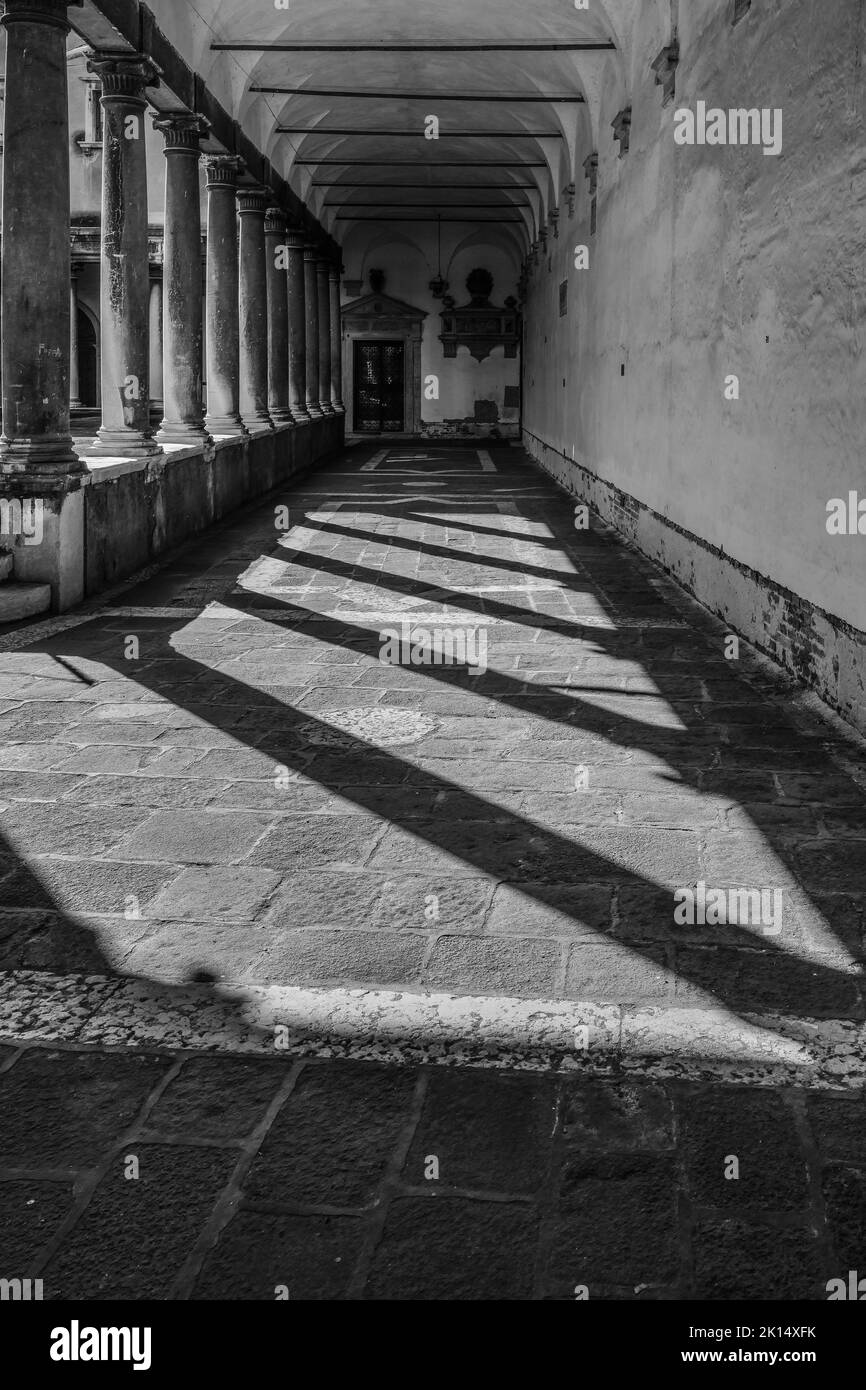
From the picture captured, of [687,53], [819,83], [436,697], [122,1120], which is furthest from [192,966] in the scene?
[687,53]

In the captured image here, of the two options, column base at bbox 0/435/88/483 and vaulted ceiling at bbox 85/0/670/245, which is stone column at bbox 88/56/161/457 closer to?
vaulted ceiling at bbox 85/0/670/245

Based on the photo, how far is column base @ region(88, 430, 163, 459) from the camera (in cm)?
1013

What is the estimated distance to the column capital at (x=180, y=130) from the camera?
12203 millimetres

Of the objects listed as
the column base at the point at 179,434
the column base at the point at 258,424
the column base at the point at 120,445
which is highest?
the column base at the point at 258,424

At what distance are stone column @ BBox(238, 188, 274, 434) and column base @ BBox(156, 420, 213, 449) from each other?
13.1 feet

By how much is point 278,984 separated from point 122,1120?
2.22 ft

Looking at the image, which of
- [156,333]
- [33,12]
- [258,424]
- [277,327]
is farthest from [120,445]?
[156,333]

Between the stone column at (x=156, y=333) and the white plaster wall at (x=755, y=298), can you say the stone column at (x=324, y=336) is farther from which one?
the white plaster wall at (x=755, y=298)

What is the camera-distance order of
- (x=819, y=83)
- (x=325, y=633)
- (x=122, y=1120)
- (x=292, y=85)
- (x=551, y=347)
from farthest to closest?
1. (x=551, y=347)
2. (x=292, y=85)
3. (x=325, y=633)
4. (x=819, y=83)
5. (x=122, y=1120)

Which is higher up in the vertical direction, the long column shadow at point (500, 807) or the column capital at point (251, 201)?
the column capital at point (251, 201)

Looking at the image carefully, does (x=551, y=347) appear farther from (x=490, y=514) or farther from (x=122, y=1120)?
(x=122, y=1120)

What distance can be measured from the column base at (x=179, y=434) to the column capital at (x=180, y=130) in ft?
8.46

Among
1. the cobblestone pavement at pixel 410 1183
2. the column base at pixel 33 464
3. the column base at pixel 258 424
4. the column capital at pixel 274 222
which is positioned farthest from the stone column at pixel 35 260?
the column capital at pixel 274 222

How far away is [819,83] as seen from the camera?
5.99m
